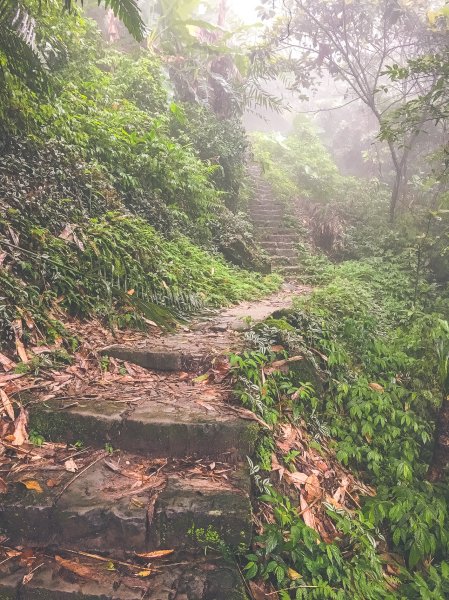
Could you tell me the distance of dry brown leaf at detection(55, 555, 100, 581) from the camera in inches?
69.1

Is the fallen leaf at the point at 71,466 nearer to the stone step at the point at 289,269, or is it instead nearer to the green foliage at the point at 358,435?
the green foliage at the point at 358,435

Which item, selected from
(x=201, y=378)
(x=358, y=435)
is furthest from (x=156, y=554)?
(x=358, y=435)

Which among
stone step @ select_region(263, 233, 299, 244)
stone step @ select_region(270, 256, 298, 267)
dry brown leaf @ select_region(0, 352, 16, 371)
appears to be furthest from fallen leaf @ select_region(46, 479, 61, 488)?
stone step @ select_region(263, 233, 299, 244)

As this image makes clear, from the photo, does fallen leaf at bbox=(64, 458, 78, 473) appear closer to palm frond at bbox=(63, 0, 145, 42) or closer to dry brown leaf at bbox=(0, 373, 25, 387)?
dry brown leaf at bbox=(0, 373, 25, 387)

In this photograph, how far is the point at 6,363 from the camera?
2768 millimetres

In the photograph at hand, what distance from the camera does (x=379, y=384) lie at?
3963 mm

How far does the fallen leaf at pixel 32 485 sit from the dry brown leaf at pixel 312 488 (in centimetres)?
164

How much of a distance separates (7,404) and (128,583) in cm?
134

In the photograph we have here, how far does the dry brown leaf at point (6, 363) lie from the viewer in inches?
108

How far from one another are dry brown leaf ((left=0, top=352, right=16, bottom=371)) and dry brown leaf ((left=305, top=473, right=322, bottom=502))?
2.24 metres

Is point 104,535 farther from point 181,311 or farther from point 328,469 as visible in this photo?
point 181,311

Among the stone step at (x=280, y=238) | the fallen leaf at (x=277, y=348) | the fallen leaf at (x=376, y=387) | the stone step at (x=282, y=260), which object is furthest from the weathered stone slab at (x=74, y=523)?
the stone step at (x=280, y=238)

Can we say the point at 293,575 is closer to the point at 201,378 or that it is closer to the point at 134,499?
the point at 134,499

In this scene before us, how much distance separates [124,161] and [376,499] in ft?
18.3
